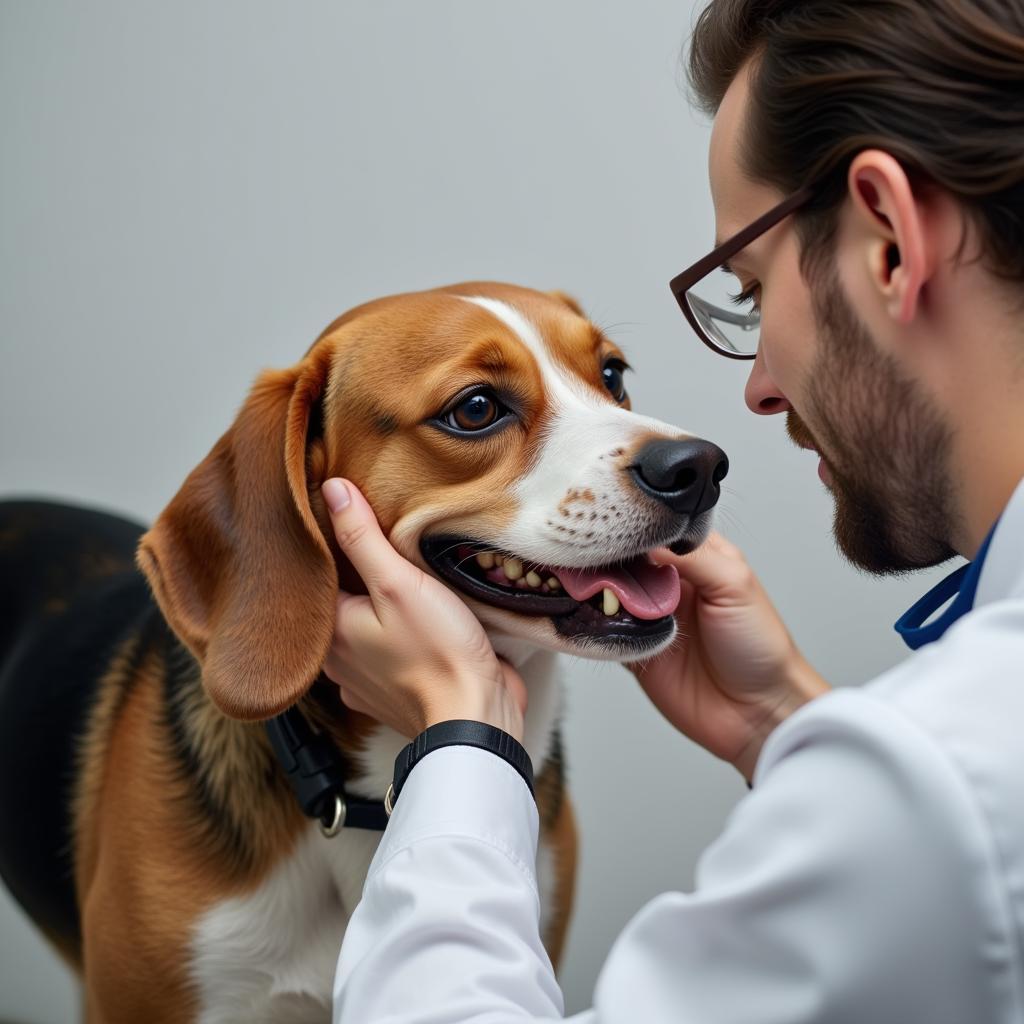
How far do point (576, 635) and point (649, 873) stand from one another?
1472mm

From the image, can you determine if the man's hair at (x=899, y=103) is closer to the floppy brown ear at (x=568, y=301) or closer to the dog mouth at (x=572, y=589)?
the dog mouth at (x=572, y=589)

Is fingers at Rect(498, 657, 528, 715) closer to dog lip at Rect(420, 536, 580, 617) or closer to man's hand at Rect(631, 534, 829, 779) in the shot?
dog lip at Rect(420, 536, 580, 617)

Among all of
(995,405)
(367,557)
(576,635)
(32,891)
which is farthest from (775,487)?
(32,891)

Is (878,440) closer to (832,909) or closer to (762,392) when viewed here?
(762,392)

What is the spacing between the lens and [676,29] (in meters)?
2.60

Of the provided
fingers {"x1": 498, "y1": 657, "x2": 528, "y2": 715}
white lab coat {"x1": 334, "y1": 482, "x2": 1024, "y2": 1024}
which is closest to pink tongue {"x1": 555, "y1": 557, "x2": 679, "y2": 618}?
fingers {"x1": 498, "y1": 657, "x2": 528, "y2": 715}

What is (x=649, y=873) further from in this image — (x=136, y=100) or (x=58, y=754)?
(x=136, y=100)

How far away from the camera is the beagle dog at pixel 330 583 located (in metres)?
1.59

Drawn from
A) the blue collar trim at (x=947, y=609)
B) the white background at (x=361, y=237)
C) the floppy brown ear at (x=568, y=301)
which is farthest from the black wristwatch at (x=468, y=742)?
the white background at (x=361, y=237)

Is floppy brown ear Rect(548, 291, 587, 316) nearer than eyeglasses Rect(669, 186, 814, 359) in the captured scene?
No

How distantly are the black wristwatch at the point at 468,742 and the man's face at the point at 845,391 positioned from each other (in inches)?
20.6

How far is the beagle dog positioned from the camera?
159cm

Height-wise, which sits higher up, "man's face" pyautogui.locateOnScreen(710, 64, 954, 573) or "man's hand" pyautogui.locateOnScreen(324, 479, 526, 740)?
"man's face" pyautogui.locateOnScreen(710, 64, 954, 573)

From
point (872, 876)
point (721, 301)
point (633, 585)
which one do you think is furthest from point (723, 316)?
point (872, 876)
